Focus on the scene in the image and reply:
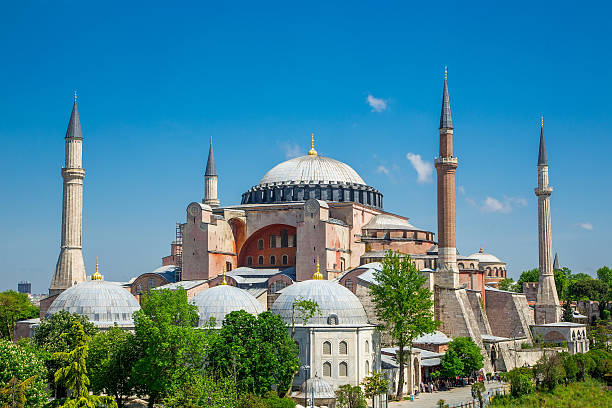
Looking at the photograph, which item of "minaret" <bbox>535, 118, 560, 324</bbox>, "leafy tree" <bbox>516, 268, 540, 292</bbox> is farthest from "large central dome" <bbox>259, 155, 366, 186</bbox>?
"leafy tree" <bbox>516, 268, 540, 292</bbox>

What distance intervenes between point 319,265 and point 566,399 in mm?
13854

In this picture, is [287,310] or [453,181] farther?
[453,181]

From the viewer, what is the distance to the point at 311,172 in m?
48.0

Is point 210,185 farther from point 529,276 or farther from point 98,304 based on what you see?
point 529,276

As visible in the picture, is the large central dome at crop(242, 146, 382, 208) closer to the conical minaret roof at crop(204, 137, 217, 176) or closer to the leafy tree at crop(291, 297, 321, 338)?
the conical minaret roof at crop(204, 137, 217, 176)

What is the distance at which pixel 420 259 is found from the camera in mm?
43250

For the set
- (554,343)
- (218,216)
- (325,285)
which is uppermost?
(218,216)

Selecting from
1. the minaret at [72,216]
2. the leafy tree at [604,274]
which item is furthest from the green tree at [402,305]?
the leafy tree at [604,274]

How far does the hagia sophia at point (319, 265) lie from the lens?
32.6 m

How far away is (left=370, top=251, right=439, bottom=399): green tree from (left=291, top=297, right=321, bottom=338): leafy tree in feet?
12.0

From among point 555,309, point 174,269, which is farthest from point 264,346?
point 555,309

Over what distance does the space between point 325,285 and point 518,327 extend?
16.6 m

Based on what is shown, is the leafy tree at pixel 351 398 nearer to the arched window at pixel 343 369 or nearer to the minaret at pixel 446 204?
the arched window at pixel 343 369

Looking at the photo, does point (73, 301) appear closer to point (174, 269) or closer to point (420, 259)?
point (174, 269)
